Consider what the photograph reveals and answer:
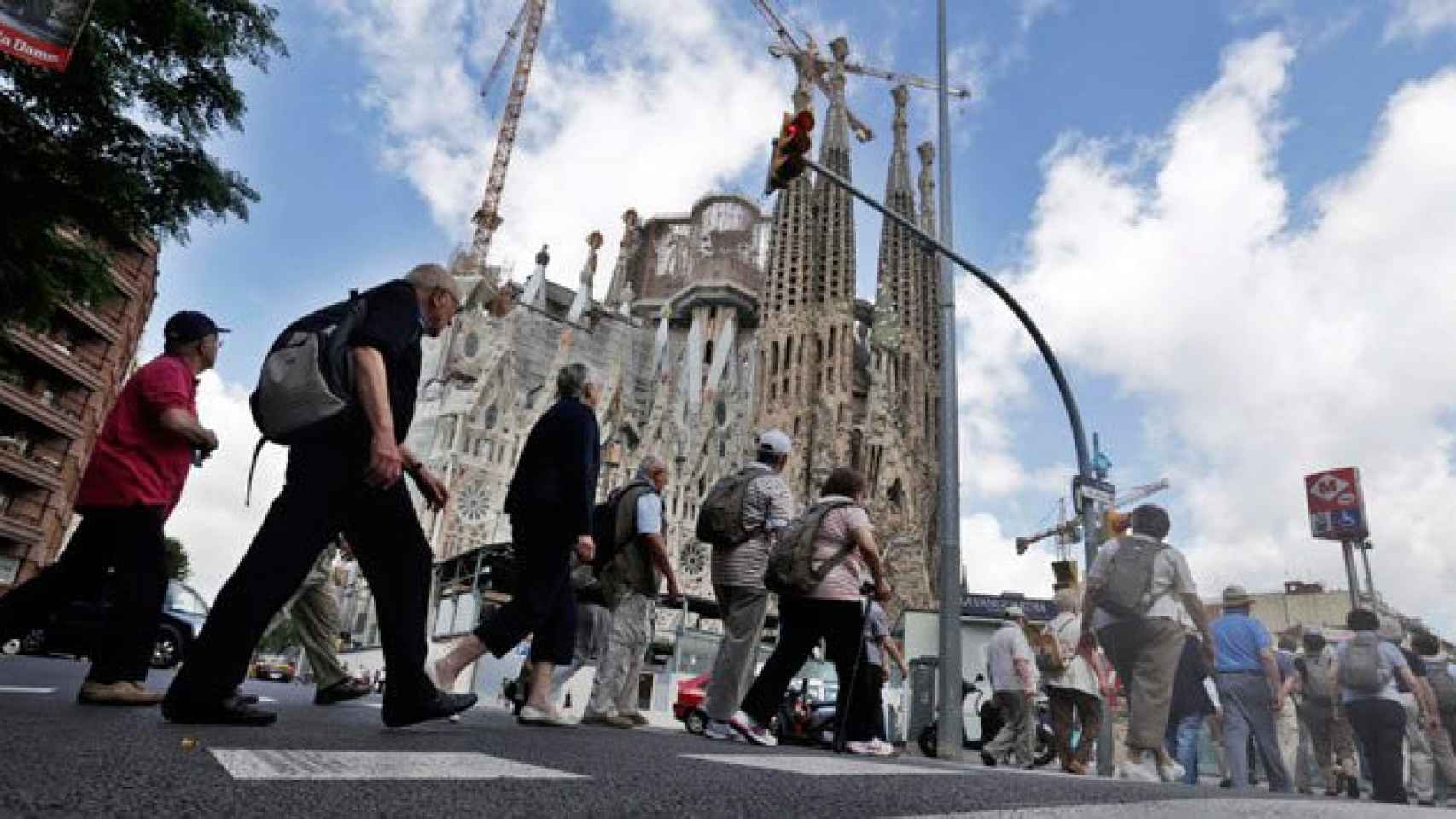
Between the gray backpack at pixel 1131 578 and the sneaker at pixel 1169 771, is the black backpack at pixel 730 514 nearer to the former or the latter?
the gray backpack at pixel 1131 578

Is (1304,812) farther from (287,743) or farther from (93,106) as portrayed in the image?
(93,106)

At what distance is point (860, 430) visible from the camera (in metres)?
54.0

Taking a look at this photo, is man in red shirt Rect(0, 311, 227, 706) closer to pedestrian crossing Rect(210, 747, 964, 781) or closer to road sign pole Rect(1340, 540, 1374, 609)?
pedestrian crossing Rect(210, 747, 964, 781)

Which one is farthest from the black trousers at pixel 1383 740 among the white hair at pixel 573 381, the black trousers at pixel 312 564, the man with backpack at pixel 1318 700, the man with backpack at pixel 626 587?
the black trousers at pixel 312 564

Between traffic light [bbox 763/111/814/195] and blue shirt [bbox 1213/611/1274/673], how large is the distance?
5.48m

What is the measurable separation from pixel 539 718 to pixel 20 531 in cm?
3377

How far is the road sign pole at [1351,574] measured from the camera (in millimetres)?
16688

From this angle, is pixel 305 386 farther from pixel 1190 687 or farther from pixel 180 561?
pixel 180 561

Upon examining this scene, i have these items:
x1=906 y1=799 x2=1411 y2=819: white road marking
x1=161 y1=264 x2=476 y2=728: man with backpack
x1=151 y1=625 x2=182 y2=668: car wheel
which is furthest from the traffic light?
x1=151 y1=625 x2=182 y2=668: car wheel

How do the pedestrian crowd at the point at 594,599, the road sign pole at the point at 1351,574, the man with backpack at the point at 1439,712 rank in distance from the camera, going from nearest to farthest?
the pedestrian crowd at the point at 594,599 → the man with backpack at the point at 1439,712 → the road sign pole at the point at 1351,574

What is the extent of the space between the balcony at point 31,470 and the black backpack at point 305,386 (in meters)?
33.7

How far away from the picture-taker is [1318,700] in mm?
7781

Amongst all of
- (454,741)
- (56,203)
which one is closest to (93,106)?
(56,203)

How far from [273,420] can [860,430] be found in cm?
5191
